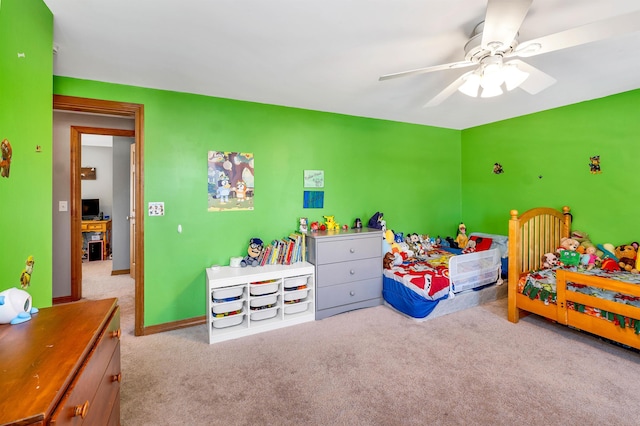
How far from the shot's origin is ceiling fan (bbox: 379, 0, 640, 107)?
122 centimetres

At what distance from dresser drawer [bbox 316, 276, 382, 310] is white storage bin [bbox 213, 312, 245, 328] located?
796 millimetres

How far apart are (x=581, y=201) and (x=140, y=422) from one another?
177 inches

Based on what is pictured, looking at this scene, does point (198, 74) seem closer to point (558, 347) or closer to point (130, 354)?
point (130, 354)

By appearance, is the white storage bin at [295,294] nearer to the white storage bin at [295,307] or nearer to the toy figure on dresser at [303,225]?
the white storage bin at [295,307]

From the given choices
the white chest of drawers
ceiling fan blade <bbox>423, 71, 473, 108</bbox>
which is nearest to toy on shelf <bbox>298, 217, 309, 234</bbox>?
the white chest of drawers

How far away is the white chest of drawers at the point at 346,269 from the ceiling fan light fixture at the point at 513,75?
1.89 metres

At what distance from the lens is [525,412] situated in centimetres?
171

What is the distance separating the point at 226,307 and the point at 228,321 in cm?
15

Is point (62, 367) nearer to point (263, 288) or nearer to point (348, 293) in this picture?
point (263, 288)

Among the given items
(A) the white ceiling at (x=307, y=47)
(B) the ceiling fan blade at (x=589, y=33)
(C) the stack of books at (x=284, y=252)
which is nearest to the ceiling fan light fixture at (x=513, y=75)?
(B) the ceiling fan blade at (x=589, y=33)

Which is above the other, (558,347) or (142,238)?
(142,238)

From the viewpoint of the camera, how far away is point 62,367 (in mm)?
813

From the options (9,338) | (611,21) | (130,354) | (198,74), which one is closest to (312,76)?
(198,74)

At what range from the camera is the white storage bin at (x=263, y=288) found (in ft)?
8.81
